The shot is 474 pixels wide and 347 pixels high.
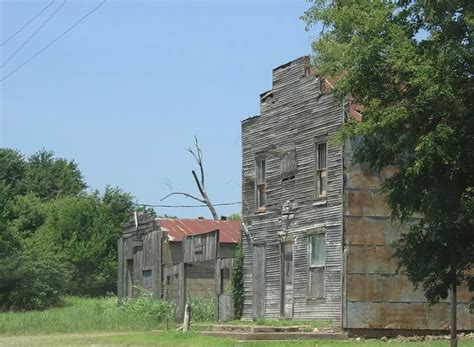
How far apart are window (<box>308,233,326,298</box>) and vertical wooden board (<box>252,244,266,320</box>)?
A: 3147 millimetres

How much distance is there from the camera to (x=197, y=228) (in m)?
46.1

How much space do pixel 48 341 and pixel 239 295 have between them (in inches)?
358

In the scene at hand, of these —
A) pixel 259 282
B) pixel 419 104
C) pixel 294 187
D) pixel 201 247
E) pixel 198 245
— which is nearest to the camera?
pixel 419 104

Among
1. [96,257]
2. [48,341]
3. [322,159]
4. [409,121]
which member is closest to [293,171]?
[322,159]

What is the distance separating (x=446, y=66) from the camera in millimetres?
16812

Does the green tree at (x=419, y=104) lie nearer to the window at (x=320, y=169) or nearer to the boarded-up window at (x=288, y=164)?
the window at (x=320, y=169)

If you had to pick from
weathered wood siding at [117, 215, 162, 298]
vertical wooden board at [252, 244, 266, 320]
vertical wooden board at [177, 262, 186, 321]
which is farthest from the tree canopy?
vertical wooden board at [252, 244, 266, 320]

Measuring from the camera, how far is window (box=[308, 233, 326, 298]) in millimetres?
29703

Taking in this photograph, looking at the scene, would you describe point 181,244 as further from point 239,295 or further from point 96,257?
point 96,257

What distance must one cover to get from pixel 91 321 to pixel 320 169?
1165cm

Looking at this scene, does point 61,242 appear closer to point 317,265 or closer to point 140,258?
point 140,258

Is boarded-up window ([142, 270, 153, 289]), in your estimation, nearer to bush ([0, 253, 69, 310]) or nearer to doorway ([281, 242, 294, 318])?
bush ([0, 253, 69, 310])

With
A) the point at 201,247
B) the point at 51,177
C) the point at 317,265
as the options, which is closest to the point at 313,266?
the point at 317,265

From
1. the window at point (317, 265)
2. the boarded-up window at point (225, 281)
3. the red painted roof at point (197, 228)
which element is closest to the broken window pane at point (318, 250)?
the window at point (317, 265)
